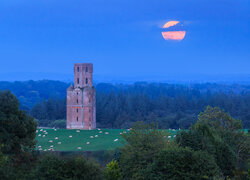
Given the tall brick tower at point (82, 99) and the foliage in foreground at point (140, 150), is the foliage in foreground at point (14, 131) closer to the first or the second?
the foliage in foreground at point (140, 150)

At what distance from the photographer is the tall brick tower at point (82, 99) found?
35.6m

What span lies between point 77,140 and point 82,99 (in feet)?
27.5

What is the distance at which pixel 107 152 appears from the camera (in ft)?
76.4

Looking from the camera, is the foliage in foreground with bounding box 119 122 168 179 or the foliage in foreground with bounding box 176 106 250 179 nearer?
the foliage in foreground with bounding box 119 122 168 179

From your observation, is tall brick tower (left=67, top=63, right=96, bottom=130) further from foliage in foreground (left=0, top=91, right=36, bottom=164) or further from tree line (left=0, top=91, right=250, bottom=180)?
foliage in foreground (left=0, top=91, right=36, bottom=164)

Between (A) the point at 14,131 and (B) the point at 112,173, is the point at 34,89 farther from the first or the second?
(B) the point at 112,173

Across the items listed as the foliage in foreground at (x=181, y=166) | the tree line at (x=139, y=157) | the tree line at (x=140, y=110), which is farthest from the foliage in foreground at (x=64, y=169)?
the tree line at (x=140, y=110)

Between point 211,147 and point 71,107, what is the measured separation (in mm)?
20901

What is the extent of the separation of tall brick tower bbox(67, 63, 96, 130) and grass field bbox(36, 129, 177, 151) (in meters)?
3.96

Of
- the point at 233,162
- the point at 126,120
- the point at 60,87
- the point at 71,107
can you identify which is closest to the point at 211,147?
the point at 233,162

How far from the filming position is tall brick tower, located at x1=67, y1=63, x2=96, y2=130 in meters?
35.6

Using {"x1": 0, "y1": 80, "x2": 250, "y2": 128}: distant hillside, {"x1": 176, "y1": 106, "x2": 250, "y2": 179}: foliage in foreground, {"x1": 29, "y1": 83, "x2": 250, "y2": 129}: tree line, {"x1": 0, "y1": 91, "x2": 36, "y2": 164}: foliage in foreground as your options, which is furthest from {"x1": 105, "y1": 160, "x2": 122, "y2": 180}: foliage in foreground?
{"x1": 29, "y1": 83, "x2": 250, "y2": 129}: tree line

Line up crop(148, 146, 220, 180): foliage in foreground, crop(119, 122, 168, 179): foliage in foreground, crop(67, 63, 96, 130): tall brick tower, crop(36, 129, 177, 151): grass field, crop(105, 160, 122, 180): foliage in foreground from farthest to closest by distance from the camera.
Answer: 1. crop(67, 63, 96, 130): tall brick tower
2. crop(36, 129, 177, 151): grass field
3. crop(119, 122, 168, 179): foliage in foreground
4. crop(105, 160, 122, 180): foliage in foreground
5. crop(148, 146, 220, 180): foliage in foreground

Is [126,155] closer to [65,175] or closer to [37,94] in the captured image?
[65,175]
